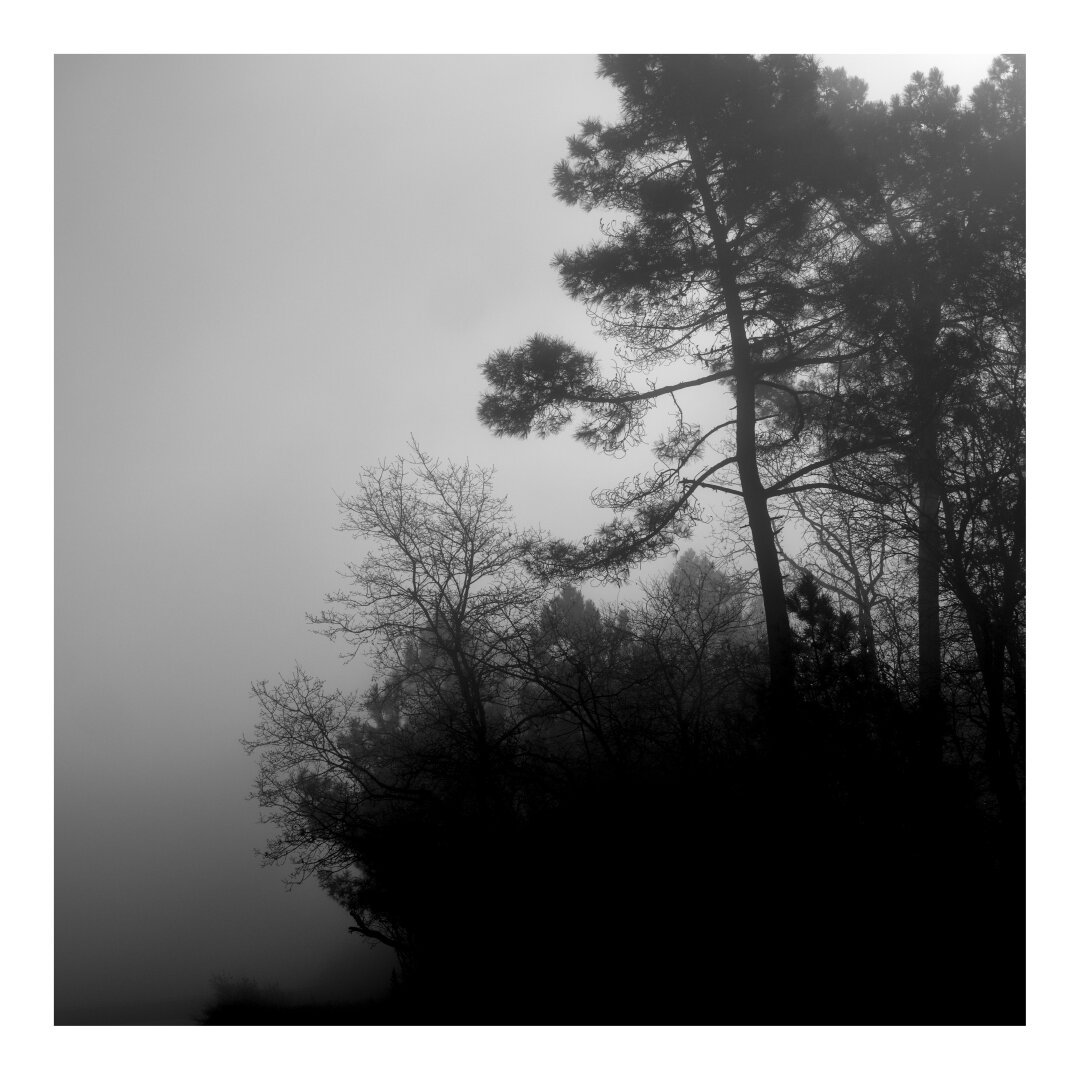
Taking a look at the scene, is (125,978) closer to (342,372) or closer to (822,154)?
(342,372)

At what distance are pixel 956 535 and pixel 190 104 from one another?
6994 millimetres

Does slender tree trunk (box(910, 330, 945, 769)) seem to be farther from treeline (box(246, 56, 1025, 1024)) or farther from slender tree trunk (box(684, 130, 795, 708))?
slender tree trunk (box(684, 130, 795, 708))

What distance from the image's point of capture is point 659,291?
568 centimetres

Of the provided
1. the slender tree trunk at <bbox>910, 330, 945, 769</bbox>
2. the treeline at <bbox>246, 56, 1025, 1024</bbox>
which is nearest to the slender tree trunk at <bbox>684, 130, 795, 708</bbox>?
the treeline at <bbox>246, 56, 1025, 1024</bbox>

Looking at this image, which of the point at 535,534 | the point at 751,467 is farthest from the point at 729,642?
the point at 535,534

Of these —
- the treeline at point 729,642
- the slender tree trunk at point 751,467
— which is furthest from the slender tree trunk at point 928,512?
the slender tree trunk at point 751,467

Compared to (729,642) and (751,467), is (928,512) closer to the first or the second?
(751,467)

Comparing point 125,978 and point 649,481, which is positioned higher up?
point 649,481

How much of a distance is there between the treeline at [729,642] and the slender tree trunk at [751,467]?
2cm

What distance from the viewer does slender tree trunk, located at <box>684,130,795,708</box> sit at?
15.8 feet

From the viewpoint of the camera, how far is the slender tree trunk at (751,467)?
4.80 metres

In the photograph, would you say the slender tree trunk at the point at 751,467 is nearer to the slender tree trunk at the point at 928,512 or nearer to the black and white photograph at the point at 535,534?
the black and white photograph at the point at 535,534

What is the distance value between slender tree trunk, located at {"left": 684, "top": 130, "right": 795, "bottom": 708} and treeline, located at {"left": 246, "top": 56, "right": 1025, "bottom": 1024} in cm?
2
